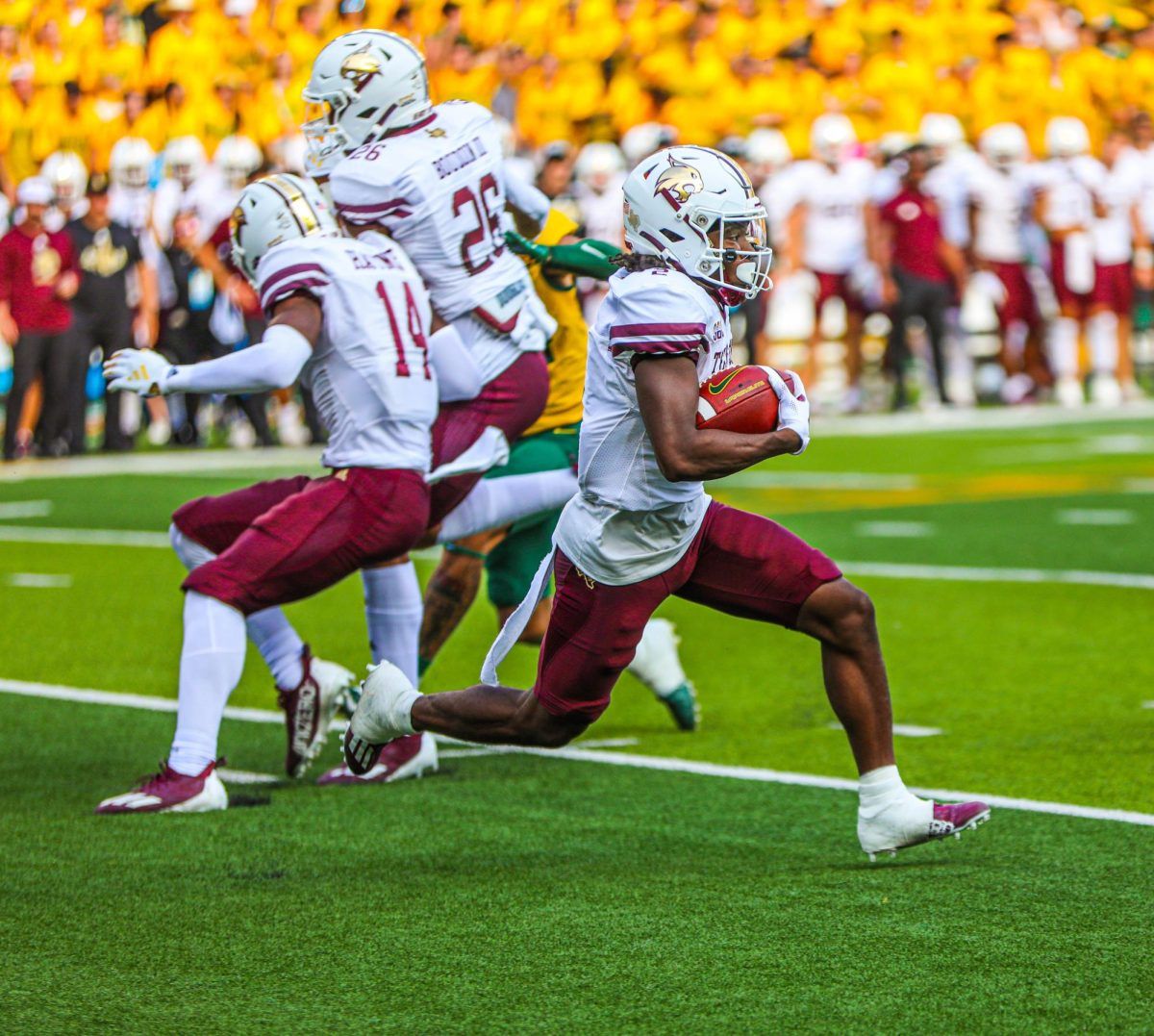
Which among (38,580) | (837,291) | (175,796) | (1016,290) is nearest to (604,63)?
(837,291)

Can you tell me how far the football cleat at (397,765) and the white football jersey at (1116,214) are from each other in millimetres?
14564

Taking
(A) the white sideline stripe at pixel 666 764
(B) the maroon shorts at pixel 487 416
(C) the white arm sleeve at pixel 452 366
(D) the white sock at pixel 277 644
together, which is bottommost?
(A) the white sideline stripe at pixel 666 764

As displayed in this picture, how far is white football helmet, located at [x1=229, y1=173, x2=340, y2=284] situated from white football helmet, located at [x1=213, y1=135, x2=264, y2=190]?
37.4 ft

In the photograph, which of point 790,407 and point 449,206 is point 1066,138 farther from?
point 790,407

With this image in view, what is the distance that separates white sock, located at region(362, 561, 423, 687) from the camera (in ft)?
19.4

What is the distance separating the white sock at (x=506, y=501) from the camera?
6051 mm

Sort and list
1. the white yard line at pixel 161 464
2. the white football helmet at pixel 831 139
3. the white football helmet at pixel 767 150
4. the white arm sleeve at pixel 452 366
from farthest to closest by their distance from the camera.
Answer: the white football helmet at pixel 767 150 → the white football helmet at pixel 831 139 → the white yard line at pixel 161 464 → the white arm sleeve at pixel 452 366

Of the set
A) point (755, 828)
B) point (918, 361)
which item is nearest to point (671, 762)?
point (755, 828)

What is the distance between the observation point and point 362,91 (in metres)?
5.87

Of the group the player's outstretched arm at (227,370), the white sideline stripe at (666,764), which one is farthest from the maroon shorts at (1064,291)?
the player's outstretched arm at (227,370)

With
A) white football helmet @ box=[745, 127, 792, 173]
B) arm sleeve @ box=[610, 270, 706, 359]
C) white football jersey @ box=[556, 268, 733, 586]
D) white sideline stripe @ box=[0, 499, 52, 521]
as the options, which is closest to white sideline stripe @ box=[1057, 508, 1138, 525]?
white sideline stripe @ box=[0, 499, 52, 521]

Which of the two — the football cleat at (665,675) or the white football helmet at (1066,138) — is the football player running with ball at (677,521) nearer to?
the football cleat at (665,675)

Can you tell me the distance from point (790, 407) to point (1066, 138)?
15.8m

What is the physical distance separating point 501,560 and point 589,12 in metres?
16.7
